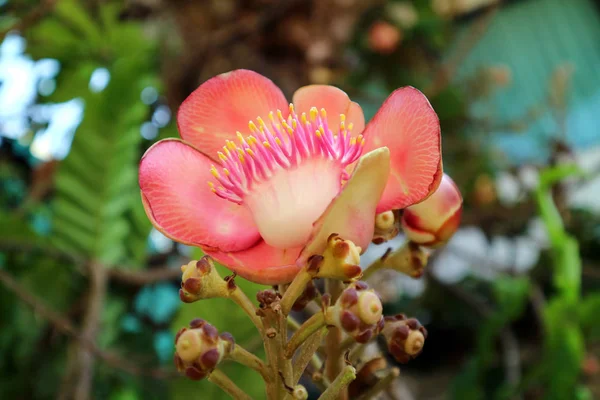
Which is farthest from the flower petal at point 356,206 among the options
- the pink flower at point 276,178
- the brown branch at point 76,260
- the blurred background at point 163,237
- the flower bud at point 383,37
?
the flower bud at point 383,37

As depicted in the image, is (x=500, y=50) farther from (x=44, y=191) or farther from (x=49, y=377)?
(x=49, y=377)

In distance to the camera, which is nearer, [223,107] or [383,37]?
[223,107]

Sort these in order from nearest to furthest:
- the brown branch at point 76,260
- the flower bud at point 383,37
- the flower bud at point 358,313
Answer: the flower bud at point 358,313 < the brown branch at point 76,260 < the flower bud at point 383,37

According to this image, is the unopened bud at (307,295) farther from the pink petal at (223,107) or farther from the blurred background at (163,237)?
the blurred background at (163,237)

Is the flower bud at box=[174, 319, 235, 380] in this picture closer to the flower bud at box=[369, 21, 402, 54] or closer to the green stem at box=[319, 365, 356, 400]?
the green stem at box=[319, 365, 356, 400]

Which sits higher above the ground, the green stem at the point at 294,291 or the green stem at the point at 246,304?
the green stem at the point at 294,291

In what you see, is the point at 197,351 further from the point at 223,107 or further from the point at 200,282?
the point at 223,107

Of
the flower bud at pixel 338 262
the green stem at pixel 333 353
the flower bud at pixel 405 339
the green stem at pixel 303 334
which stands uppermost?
the flower bud at pixel 338 262

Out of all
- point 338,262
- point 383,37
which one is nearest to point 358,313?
point 338,262
